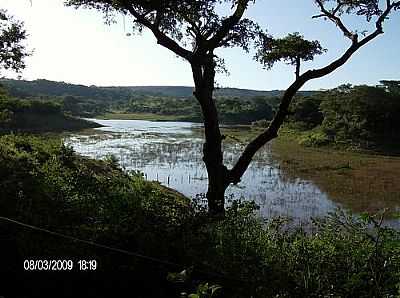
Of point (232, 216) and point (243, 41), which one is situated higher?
point (243, 41)

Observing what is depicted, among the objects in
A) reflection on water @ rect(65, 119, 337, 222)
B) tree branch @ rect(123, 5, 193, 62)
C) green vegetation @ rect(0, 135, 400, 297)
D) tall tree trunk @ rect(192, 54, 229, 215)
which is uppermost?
tree branch @ rect(123, 5, 193, 62)

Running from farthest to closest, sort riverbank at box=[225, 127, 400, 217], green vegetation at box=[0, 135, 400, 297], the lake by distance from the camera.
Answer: riverbank at box=[225, 127, 400, 217] → the lake → green vegetation at box=[0, 135, 400, 297]

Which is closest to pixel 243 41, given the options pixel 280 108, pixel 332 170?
pixel 280 108

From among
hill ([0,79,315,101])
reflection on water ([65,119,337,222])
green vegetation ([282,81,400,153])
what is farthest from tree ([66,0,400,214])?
hill ([0,79,315,101])

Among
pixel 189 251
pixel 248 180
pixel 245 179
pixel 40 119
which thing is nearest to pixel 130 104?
pixel 40 119

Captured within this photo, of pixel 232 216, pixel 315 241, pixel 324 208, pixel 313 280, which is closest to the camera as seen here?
pixel 313 280

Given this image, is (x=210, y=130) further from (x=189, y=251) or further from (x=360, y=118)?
(x=360, y=118)

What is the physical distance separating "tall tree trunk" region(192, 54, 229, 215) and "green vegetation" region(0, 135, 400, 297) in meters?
1.95

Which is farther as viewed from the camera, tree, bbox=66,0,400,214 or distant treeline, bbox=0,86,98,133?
distant treeline, bbox=0,86,98,133

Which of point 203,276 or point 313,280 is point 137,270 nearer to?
point 203,276

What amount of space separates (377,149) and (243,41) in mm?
31881

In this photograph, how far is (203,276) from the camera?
530cm

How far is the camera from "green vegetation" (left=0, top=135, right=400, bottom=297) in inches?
189

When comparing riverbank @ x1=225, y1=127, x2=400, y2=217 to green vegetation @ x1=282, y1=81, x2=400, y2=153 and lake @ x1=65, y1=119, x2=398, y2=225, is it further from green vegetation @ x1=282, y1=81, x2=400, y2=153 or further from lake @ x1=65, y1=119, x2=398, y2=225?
green vegetation @ x1=282, y1=81, x2=400, y2=153
